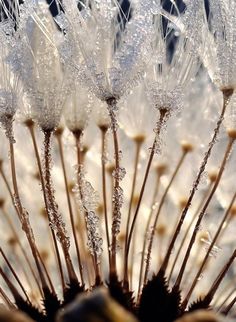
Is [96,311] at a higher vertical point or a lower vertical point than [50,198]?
lower

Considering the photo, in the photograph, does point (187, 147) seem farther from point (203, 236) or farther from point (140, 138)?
point (203, 236)

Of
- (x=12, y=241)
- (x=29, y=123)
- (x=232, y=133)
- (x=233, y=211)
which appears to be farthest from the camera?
(x=12, y=241)

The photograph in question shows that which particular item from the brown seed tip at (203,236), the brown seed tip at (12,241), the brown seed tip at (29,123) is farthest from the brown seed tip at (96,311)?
the brown seed tip at (12,241)

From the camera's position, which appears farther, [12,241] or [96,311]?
[12,241]

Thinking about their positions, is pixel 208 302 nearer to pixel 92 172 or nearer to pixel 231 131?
pixel 231 131

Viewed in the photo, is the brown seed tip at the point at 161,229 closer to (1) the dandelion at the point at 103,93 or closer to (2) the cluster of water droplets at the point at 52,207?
(1) the dandelion at the point at 103,93

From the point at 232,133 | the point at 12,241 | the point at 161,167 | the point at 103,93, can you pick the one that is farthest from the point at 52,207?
the point at 161,167

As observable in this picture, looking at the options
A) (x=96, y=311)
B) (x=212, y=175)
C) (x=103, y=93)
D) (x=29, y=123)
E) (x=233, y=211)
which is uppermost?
(x=29, y=123)

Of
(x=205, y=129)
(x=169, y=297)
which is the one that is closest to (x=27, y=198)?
(x=205, y=129)
